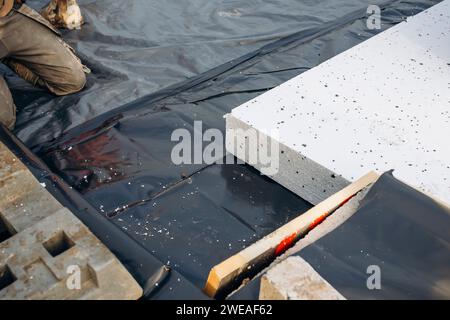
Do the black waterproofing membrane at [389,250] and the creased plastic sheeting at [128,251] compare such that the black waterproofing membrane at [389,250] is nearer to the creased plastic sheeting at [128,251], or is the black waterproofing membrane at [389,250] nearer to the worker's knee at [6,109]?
the creased plastic sheeting at [128,251]

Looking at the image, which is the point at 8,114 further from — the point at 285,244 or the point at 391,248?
the point at 391,248

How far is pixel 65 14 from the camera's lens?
3.04m

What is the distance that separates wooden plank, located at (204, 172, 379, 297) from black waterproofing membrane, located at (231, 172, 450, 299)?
0.27 ft

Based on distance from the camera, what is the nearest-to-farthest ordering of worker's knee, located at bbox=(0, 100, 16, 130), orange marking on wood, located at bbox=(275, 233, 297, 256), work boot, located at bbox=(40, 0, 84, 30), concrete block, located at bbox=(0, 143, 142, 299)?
concrete block, located at bbox=(0, 143, 142, 299) < orange marking on wood, located at bbox=(275, 233, 297, 256) < worker's knee, located at bbox=(0, 100, 16, 130) < work boot, located at bbox=(40, 0, 84, 30)

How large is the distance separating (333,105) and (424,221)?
823 millimetres

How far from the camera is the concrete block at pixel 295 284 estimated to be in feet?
3.93

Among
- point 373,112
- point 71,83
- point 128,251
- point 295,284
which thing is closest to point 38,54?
point 71,83

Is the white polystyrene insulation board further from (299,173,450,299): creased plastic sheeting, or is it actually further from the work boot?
the work boot

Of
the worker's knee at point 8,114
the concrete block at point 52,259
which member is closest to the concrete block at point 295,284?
the concrete block at point 52,259

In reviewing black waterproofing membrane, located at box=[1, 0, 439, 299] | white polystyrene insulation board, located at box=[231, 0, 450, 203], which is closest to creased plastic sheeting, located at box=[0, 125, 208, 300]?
black waterproofing membrane, located at box=[1, 0, 439, 299]

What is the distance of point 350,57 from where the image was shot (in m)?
2.45

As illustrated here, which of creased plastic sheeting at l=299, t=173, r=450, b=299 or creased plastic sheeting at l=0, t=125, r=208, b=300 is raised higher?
creased plastic sheeting at l=299, t=173, r=450, b=299

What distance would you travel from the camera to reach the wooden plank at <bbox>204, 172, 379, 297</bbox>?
1.39 m
